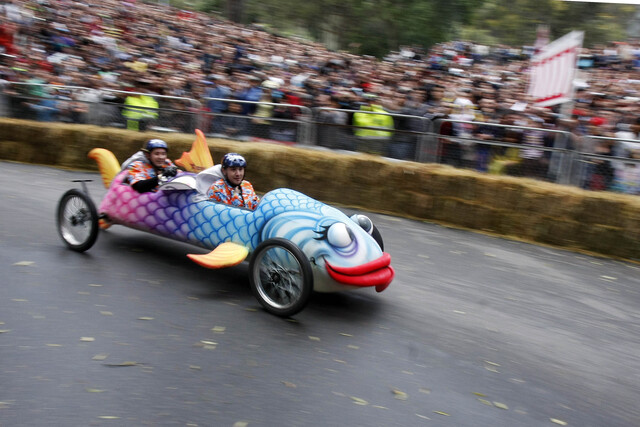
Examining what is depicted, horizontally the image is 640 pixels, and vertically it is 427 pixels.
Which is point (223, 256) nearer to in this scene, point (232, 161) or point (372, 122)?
point (232, 161)

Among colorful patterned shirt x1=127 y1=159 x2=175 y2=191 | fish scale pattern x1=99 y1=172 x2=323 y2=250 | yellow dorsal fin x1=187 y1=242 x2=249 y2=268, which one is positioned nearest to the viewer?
yellow dorsal fin x1=187 y1=242 x2=249 y2=268

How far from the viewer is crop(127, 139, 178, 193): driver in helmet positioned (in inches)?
234

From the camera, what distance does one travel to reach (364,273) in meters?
4.68

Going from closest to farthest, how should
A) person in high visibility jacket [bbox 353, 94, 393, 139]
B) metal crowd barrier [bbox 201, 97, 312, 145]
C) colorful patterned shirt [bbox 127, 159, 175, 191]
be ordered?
colorful patterned shirt [bbox 127, 159, 175, 191]
person in high visibility jacket [bbox 353, 94, 393, 139]
metal crowd barrier [bbox 201, 97, 312, 145]

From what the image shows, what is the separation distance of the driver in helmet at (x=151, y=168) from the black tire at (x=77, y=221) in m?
0.50

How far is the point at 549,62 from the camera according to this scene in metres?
9.42

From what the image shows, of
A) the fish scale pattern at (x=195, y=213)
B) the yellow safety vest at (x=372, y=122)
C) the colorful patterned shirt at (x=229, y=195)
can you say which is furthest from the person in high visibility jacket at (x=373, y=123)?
the fish scale pattern at (x=195, y=213)

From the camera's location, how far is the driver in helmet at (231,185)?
5.68m

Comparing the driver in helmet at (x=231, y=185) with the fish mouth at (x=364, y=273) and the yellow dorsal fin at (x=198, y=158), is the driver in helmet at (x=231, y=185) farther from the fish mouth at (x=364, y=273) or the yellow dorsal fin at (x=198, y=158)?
the fish mouth at (x=364, y=273)

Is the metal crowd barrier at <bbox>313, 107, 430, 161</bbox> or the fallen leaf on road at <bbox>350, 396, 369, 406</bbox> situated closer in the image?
the fallen leaf on road at <bbox>350, 396, 369, 406</bbox>

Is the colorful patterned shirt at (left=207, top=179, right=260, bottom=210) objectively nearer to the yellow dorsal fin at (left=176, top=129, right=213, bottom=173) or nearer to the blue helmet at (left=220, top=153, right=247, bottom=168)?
the blue helmet at (left=220, top=153, right=247, bottom=168)

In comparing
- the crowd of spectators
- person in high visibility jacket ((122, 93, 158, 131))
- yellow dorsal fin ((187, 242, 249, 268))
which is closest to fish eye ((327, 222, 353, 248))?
yellow dorsal fin ((187, 242, 249, 268))

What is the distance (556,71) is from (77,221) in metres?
7.30

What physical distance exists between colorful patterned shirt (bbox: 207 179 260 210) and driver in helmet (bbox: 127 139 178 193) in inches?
23.6
